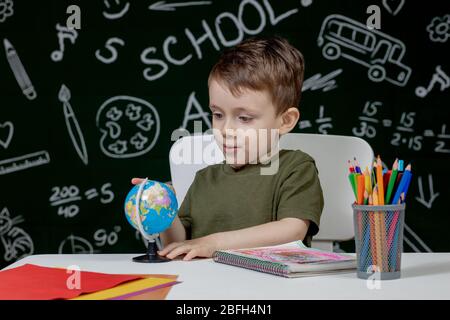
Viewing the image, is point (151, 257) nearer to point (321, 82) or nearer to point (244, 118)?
point (244, 118)

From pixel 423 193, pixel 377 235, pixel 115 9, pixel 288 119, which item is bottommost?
pixel 423 193

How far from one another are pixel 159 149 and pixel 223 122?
1353mm

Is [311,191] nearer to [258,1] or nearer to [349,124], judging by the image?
[349,124]

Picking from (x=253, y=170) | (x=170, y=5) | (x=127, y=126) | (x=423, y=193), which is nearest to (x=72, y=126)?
(x=127, y=126)

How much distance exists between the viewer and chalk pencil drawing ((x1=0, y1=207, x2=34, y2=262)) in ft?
9.07

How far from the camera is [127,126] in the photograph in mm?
2773

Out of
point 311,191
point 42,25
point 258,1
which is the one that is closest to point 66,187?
point 42,25

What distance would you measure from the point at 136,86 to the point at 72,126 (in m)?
0.32

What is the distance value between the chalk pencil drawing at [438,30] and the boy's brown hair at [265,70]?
1.37 meters

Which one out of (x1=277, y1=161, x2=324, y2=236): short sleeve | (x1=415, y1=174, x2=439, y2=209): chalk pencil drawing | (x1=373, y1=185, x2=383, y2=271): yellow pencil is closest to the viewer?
(x1=373, y1=185, x2=383, y2=271): yellow pencil

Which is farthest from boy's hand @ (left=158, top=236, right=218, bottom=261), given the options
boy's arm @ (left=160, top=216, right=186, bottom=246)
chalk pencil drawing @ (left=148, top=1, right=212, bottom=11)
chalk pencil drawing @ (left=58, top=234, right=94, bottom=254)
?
chalk pencil drawing @ (left=148, top=1, right=212, bottom=11)

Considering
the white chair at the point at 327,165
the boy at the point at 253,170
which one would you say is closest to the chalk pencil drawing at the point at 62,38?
the white chair at the point at 327,165

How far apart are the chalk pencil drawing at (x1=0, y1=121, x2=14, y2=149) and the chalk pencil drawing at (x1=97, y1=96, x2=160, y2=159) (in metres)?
0.38

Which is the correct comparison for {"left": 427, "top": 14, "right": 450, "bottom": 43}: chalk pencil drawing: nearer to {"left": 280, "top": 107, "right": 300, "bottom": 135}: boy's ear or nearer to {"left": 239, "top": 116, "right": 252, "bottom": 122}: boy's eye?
{"left": 280, "top": 107, "right": 300, "bottom": 135}: boy's ear
